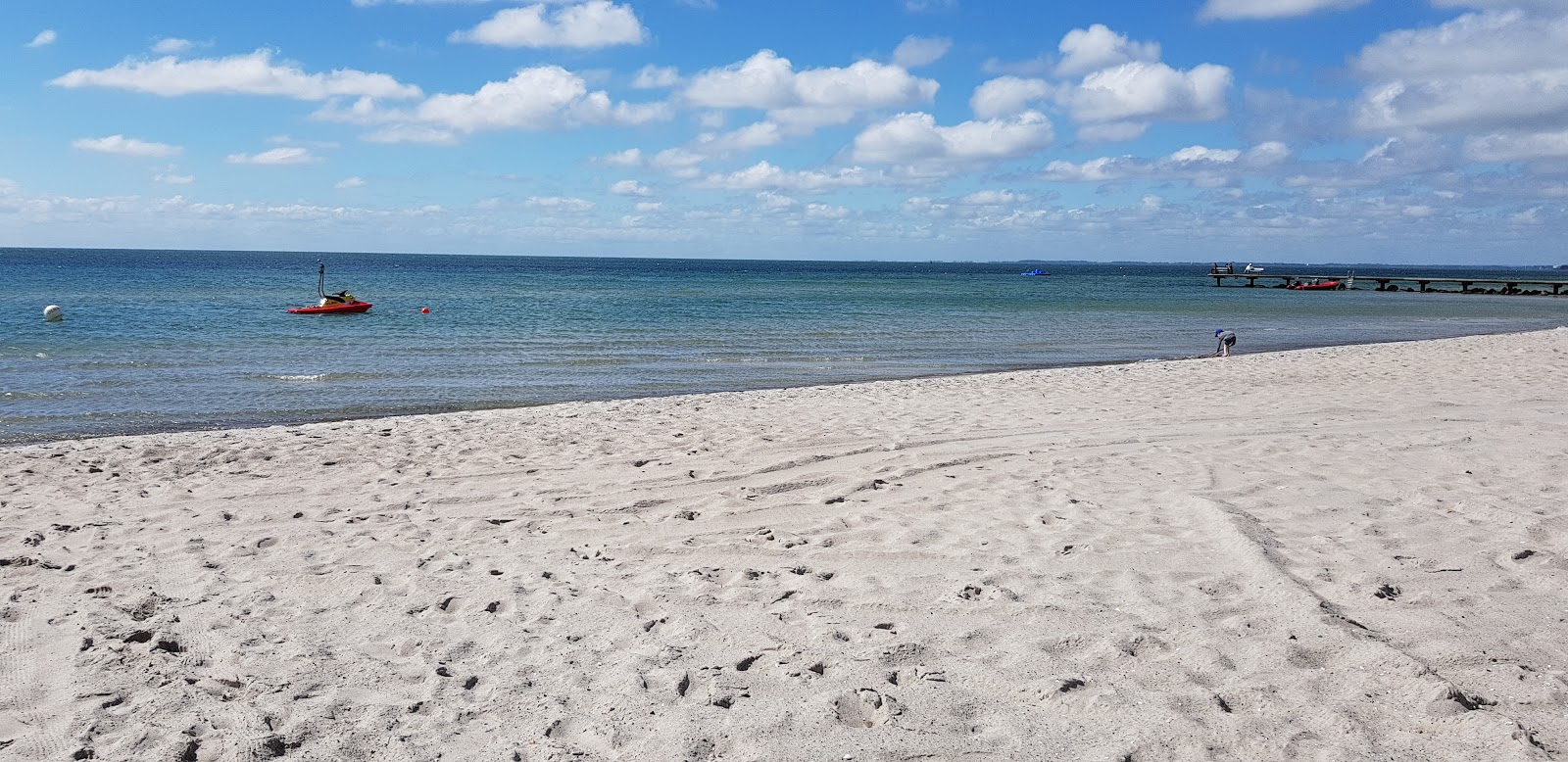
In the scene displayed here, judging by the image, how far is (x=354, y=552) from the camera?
5.86 m

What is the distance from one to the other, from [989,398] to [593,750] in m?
9.80

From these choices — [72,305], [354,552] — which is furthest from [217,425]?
[72,305]

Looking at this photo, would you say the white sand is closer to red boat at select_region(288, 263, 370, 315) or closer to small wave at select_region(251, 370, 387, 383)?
small wave at select_region(251, 370, 387, 383)

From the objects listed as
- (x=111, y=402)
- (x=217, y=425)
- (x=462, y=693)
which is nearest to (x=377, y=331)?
(x=111, y=402)

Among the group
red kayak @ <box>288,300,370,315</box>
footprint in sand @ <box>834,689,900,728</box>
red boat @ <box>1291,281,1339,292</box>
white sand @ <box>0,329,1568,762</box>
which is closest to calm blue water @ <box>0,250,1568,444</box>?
red kayak @ <box>288,300,370,315</box>

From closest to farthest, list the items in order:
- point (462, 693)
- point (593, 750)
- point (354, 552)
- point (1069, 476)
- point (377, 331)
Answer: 1. point (593, 750)
2. point (462, 693)
3. point (354, 552)
4. point (1069, 476)
5. point (377, 331)

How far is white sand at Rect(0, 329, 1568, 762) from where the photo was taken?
362 centimetres

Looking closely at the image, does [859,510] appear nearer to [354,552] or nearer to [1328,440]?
[354,552]

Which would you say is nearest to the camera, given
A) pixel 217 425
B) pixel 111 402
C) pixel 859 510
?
pixel 859 510

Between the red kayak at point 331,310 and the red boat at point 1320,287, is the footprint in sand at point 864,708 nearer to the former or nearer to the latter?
the red kayak at point 331,310

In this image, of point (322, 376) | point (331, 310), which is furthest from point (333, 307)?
point (322, 376)

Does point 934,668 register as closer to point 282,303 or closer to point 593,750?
point 593,750

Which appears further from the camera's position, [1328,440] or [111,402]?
[111,402]

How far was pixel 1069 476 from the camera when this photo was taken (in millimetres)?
7578
